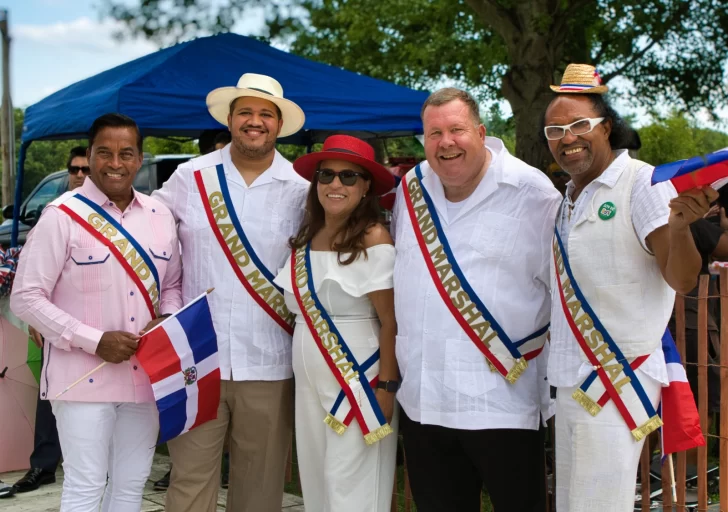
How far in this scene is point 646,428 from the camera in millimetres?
2916

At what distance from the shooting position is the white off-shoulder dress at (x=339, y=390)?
11.4 ft

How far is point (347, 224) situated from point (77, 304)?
3.64ft

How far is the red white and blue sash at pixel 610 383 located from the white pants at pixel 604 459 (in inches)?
1.0

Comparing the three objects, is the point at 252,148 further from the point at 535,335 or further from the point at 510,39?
the point at 510,39

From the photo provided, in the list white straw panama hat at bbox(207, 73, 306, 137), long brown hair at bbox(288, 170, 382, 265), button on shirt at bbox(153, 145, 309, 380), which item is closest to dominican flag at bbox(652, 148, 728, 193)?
long brown hair at bbox(288, 170, 382, 265)

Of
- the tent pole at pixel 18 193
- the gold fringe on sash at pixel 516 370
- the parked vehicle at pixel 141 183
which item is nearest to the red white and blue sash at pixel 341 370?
the gold fringe on sash at pixel 516 370

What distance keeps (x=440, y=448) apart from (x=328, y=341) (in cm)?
60

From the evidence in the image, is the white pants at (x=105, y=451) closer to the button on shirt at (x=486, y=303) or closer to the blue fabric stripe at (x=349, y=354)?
the blue fabric stripe at (x=349, y=354)

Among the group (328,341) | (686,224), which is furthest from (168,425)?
(686,224)

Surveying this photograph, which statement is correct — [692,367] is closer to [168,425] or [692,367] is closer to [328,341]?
[328,341]

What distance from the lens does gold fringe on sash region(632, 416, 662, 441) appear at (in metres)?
2.91

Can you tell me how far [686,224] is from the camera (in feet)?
8.45

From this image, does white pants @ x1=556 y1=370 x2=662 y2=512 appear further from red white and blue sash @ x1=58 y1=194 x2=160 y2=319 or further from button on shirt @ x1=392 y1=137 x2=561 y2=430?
red white and blue sash @ x1=58 y1=194 x2=160 y2=319

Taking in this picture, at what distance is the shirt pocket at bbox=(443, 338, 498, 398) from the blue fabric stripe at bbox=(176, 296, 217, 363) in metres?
→ 1.03
